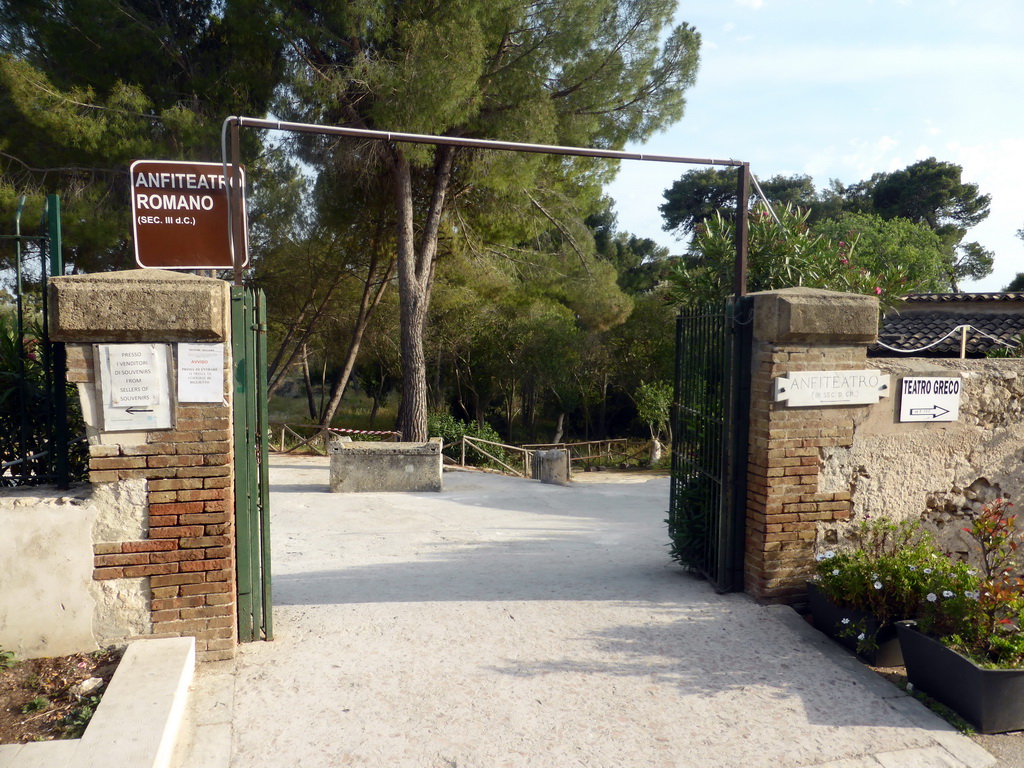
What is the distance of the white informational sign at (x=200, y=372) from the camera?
3543 millimetres

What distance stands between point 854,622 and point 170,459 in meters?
3.59

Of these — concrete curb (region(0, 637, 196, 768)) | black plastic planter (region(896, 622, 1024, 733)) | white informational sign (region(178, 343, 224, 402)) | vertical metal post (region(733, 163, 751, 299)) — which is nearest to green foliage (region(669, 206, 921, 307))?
vertical metal post (region(733, 163, 751, 299))

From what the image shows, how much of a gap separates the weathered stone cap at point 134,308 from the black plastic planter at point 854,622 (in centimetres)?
353

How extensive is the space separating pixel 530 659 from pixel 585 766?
0.89 m

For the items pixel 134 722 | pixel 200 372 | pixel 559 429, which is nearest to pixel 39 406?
pixel 200 372

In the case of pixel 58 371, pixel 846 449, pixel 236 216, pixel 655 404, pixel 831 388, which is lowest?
pixel 655 404

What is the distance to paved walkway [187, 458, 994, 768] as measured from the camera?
3.08 m

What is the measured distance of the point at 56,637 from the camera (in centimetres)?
354

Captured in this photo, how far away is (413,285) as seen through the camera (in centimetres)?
1450

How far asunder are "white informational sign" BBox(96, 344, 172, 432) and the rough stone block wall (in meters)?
3.26

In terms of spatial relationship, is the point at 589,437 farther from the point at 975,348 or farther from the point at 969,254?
the point at 969,254


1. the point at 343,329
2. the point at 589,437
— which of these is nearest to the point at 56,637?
the point at 343,329

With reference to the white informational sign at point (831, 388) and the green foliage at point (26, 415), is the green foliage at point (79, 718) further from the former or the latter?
the white informational sign at point (831, 388)

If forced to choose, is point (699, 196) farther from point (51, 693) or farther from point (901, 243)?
point (51, 693)
